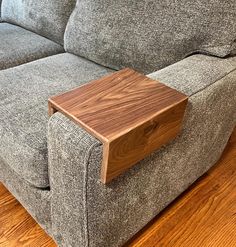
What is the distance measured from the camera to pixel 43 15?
1533 millimetres

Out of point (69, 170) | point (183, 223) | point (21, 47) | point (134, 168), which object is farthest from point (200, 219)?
point (21, 47)

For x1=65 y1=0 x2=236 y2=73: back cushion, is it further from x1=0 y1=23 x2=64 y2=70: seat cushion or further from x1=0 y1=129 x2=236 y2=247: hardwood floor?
x1=0 y1=129 x2=236 y2=247: hardwood floor

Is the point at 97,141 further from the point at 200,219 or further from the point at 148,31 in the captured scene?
the point at 200,219

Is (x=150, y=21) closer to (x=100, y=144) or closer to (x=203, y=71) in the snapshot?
(x=203, y=71)

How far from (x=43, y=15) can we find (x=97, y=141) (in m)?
1.15

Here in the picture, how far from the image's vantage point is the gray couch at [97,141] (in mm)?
713

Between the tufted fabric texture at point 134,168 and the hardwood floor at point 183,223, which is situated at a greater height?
the tufted fabric texture at point 134,168

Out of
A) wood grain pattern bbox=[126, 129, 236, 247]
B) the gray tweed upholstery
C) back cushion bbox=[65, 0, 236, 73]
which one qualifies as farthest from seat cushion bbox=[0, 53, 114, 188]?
wood grain pattern bbox=[126, 129, 236, 247]

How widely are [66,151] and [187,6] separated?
2.16ft

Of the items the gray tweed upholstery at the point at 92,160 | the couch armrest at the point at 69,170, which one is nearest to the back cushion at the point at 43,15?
the gray tweed upholstery at the point at 92,160

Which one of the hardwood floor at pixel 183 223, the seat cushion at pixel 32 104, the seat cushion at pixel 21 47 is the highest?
the seat cushion at pixel 32 104

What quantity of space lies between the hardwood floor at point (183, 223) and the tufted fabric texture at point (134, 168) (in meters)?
0.16

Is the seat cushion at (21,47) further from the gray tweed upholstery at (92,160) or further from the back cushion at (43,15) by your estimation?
the gray tweed upholstery at (92,160)

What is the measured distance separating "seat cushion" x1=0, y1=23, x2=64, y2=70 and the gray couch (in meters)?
0.01
